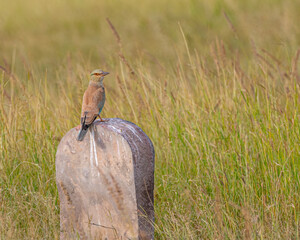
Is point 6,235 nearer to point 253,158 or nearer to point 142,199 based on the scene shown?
point 142,199

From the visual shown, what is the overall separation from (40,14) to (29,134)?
431 inches

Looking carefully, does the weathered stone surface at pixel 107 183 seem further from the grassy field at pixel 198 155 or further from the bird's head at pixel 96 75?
the bird's head at pixel 96 75

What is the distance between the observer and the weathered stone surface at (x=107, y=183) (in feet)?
→ 11.5

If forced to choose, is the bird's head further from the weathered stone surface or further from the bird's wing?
the weathered stone surface

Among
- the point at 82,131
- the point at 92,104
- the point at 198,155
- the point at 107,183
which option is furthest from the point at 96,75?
the point at 198,155

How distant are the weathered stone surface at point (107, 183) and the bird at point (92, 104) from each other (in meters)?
0.06

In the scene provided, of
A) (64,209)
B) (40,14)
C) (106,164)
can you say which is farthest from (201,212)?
(40,14)

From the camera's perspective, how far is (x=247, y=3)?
43.3ft

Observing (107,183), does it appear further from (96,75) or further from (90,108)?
(96,75)

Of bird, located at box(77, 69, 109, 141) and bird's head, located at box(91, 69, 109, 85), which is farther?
bird's head, located at box(91, 69, 109, 85)

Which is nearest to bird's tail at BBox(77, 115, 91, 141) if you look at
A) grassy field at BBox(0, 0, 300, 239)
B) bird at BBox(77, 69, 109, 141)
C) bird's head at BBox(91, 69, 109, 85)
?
bird at BBox(77, 69, 109, 141)

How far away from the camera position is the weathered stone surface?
349 cm

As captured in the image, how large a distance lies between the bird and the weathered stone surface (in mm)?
64

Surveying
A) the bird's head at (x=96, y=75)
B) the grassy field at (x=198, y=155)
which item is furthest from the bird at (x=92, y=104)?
the grassy field at (x=198, y=155)
